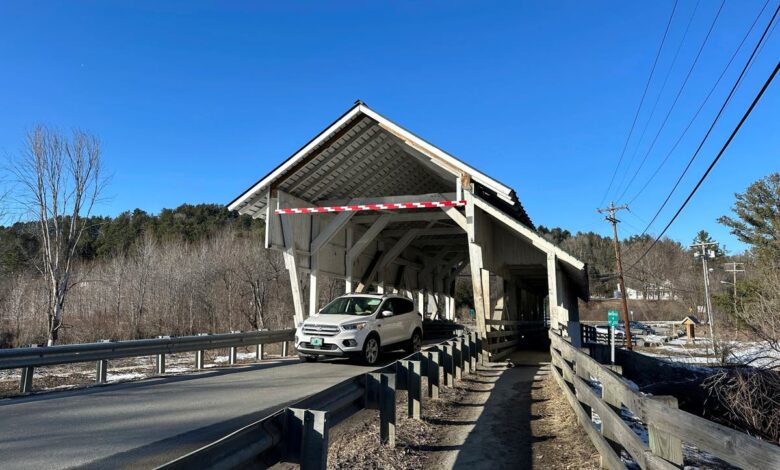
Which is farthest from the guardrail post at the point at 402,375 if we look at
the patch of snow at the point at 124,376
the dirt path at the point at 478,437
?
the patch of snow at the point at 124,376

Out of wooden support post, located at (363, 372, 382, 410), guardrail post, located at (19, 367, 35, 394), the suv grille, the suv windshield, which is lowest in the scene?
guardrail post, located at (19, 367, 35, 394)

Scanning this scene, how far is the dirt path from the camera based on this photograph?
17.3 feet

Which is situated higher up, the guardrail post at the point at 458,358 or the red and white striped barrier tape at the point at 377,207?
the red and white striped barrier tape at the point at 377,207

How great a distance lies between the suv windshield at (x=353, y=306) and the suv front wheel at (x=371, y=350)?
841 millimetres

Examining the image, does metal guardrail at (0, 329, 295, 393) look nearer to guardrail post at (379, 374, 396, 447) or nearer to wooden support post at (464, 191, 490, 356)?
wooden support post at (464, 191, 490, 356)

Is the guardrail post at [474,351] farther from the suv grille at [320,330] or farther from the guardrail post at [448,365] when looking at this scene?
the suv grille at [320,330]

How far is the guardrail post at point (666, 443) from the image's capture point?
3104 mm

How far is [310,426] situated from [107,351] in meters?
8.04

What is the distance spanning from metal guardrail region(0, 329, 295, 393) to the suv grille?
1992 millimetres

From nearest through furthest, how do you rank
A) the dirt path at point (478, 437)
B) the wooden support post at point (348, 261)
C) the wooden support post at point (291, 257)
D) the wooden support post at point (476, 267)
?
1. the dirt path at point (478, 437)
2. the wooden support post at point (476, 267)
3. the wooden support post at point (291, 257)
4. the wooden support post at point (348, 261)

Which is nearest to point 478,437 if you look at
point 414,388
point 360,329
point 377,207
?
point 414,388

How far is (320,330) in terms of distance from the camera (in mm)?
12195

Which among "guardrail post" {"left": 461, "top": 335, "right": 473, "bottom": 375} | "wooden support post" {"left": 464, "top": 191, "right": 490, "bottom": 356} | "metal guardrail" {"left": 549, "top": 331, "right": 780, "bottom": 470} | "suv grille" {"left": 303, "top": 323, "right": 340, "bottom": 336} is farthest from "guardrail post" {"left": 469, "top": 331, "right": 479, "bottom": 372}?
"metal guardrail" {"left": 549, "top": 331, "right": 780, "bottom": 470}

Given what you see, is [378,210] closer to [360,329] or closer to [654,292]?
[360,329]
